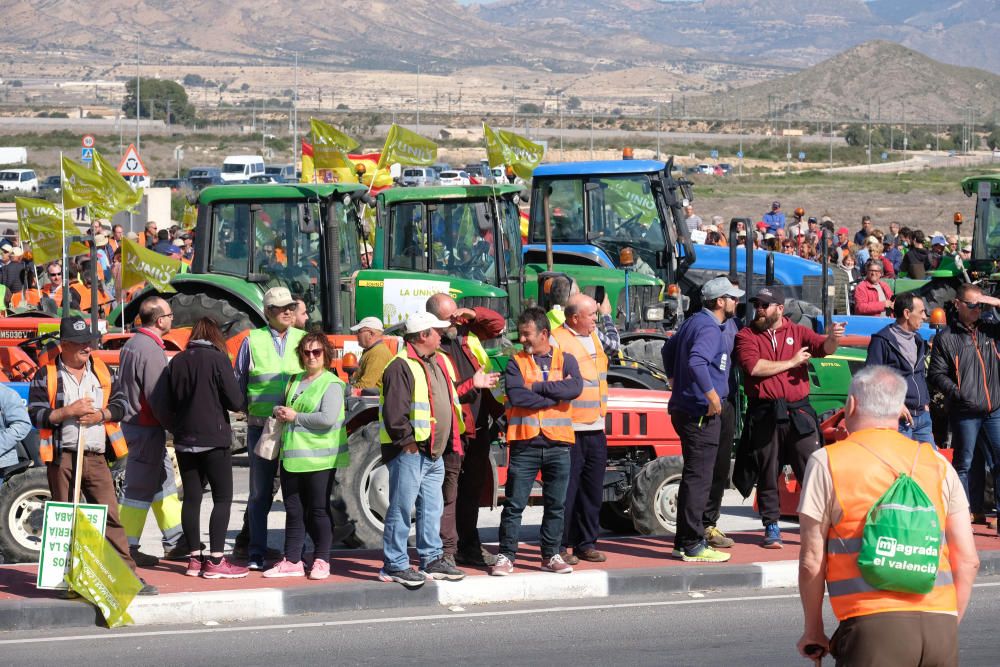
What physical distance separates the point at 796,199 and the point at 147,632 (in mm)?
55899

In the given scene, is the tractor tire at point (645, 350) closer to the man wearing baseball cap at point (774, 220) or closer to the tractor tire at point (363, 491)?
the tractor tire at point (363, 491)

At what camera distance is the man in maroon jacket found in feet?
30.3

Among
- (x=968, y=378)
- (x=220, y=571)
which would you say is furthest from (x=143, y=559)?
(x=968, y=378)

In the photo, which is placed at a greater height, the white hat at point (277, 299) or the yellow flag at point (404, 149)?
the yellow flag at point (404, 149)

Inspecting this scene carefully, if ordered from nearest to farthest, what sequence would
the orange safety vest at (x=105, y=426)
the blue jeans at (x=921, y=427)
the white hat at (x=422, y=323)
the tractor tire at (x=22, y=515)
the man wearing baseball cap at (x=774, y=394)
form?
the orange safety vest at (x=105, y=426), the white hat at (x=422, y=323), the man wearing baseball cap at (x=774, y=394), the tractor tire at (x=22, y=515), the blue jeans at (x=921, y=427)

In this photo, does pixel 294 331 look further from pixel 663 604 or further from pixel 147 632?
pixel 663 604

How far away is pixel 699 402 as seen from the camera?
910 cm

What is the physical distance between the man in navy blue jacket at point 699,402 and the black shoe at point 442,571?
4.89ft

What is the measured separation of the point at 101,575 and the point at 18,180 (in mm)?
62370

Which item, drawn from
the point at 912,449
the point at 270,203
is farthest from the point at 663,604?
the point at 270,203

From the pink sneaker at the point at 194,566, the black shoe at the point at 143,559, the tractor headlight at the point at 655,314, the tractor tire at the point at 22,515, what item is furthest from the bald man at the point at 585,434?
the tractor headlight at the point at 655,314

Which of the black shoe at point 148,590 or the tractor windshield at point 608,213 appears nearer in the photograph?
the black shoe at point 148,590

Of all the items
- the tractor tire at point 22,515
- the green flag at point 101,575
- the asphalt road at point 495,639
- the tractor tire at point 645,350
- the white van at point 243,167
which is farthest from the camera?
the white van at point 243,167

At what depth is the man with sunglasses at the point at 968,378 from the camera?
1046 cm
